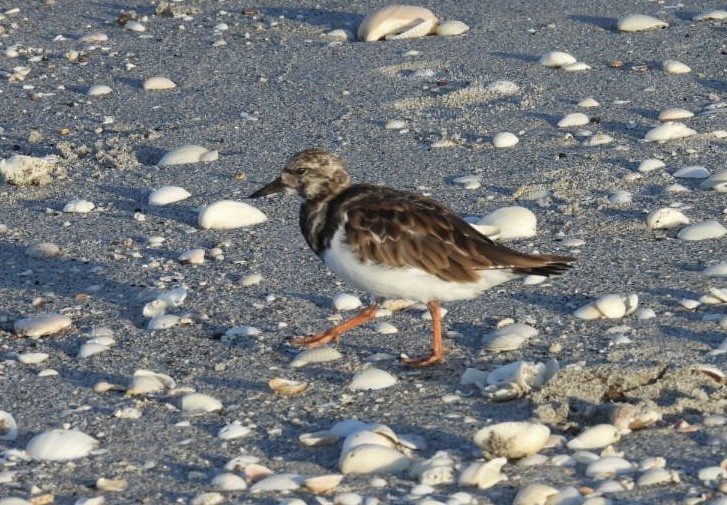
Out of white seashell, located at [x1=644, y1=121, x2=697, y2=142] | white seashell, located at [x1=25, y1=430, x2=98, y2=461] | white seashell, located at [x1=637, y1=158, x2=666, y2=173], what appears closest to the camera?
white seashell, located at [x1=25, y1=430, x2=98, y2=461]

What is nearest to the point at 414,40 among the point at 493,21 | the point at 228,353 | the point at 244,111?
the point at 493,21

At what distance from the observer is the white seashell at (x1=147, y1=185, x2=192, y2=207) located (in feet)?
24.6

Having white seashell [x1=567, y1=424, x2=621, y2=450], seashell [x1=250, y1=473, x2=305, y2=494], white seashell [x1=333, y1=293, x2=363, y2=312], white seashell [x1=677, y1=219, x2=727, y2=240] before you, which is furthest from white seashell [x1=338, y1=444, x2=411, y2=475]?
white seashell [x1=677, y1=219, x2=727, y2=240]

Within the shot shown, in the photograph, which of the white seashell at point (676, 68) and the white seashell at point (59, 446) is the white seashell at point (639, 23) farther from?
the white seashell at point (59, 446)

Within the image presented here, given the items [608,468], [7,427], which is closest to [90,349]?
[7,427]

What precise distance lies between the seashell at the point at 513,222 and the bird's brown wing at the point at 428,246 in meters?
1.27

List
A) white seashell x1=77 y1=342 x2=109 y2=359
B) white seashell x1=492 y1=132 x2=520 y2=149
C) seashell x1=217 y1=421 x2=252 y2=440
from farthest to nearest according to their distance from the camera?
white seashell x1=492 y1=132 x2=520 y2=149 < white seashell x1=77 y1=342 x2=109 y2=359 < seashell x1=217 y1=421 x2=252 y2=440

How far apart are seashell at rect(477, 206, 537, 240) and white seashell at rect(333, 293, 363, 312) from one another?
1033 millimetres

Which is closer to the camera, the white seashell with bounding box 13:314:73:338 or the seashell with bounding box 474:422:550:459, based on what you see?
the seashell with bounding box 474:422:550:459

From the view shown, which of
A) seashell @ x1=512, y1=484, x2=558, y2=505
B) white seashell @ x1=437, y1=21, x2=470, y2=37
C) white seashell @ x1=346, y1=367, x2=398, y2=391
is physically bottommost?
white seashell @ x1=437, y1=21, x2=470, y2=37

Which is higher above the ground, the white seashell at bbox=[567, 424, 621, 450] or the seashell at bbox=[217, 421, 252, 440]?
the white seashell at bbox=[567, 424, 621, 450]

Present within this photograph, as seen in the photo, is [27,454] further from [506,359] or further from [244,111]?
[244,111]

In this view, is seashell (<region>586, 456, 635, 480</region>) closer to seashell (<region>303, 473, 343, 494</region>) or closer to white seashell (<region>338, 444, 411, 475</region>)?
white seashell (<region>338, 444, 411, 475</region>)

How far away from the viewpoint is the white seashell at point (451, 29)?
1019 centimetres
